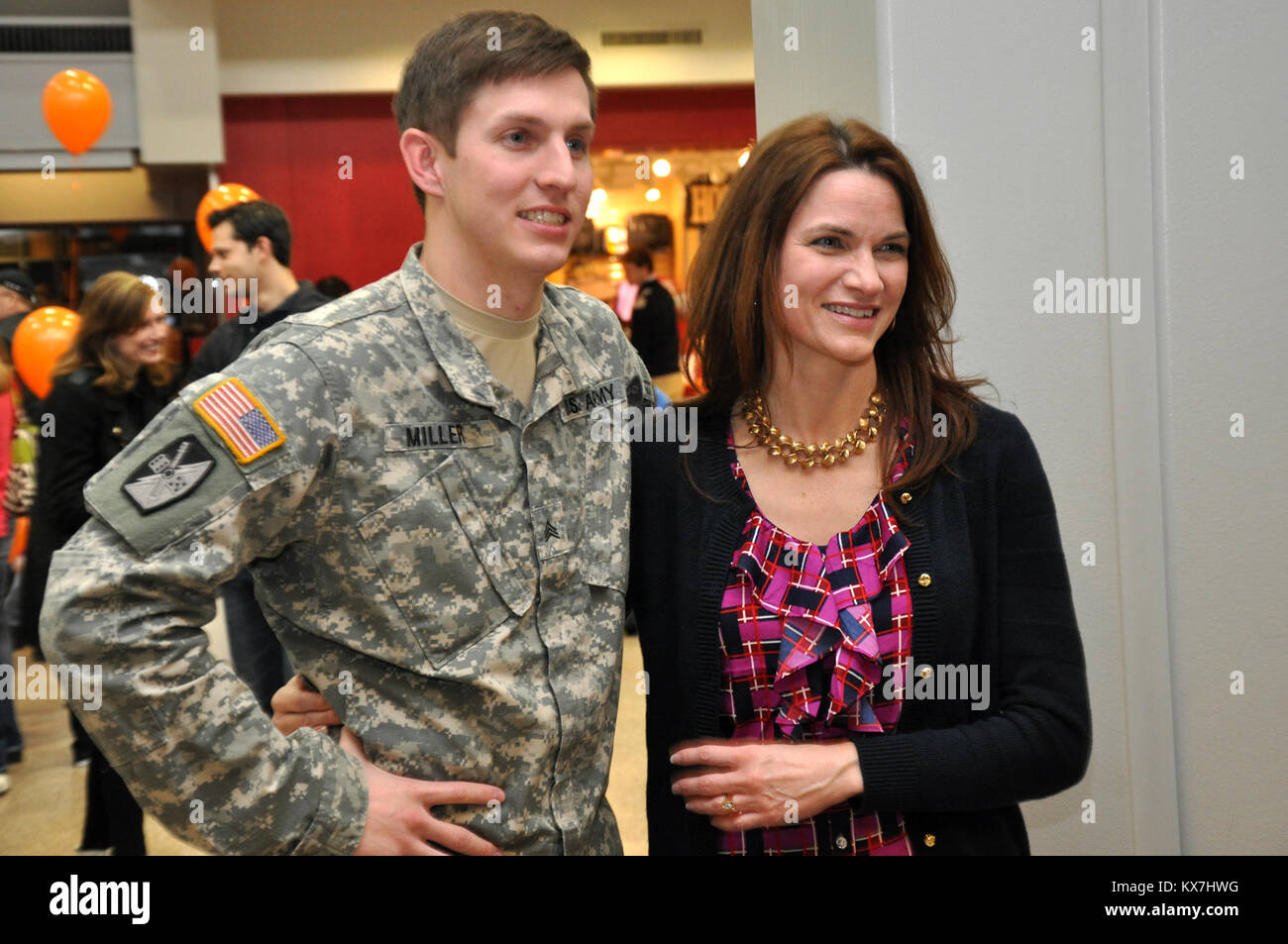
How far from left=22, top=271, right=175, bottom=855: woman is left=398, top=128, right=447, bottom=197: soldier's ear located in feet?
7.14

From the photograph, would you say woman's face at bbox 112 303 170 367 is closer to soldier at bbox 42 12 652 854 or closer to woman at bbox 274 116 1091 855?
soldier at bbox 42 12 652 854

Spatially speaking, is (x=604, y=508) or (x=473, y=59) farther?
(x=604, y=508)

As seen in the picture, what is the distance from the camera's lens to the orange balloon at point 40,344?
5.17 metres

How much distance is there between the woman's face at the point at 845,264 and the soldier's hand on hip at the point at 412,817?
0.76 metres

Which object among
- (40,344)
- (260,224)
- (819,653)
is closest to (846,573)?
(819,653)

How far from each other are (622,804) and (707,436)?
99.9 inches

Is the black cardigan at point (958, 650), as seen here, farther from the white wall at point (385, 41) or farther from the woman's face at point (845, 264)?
the white wall at point (385, 41)

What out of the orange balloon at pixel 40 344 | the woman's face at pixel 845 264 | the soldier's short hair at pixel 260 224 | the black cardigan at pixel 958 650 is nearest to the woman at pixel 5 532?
the orange balloon at pixel 40 344

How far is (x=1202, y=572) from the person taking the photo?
7.39 feet

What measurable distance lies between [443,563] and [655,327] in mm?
4874

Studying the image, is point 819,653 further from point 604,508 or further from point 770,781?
point 604,508

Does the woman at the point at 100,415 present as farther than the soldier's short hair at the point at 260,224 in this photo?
No

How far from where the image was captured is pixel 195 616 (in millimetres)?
1331
